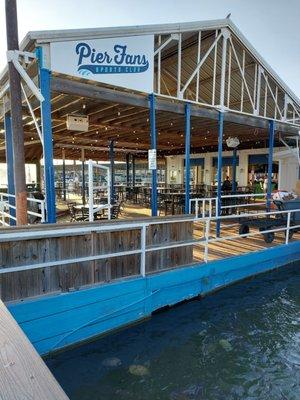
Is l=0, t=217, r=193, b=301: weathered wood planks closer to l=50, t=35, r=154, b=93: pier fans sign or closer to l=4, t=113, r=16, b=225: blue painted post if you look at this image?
l=50, t=35, r=154, b=93: pier fans sign

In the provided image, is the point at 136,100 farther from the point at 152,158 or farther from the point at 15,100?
the point at 15,100

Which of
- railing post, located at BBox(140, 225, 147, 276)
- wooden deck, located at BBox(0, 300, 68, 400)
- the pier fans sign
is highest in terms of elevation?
the pier fans sign

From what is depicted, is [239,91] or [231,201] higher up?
[239,91]

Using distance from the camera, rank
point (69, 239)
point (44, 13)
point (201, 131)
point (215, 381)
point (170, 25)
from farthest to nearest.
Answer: point (201, 131) < point (170, 25) < point (44, 13) < point (69, 239) < point (215, 381)

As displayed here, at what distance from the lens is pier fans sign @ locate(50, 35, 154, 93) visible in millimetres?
5188

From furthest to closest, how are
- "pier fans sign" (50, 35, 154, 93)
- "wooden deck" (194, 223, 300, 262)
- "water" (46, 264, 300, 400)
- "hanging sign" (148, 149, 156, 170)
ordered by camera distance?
1. "hanging sign" (148, 149, 156, 170)
2. "wooden deck" (194, 223, 300, 262)
3. "pier fans sign" (50, 35, 154, 93)
4. "water" (46, 264, 300, 400)

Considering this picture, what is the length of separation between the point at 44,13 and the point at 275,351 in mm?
6784

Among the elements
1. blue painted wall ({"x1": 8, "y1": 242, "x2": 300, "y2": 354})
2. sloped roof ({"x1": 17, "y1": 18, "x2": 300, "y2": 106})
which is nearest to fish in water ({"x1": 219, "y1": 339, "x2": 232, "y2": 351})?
blue painted wall ({"x1": 8, "y1": 242, "x2": 300, "y2": 354})

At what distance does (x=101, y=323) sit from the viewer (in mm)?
4250

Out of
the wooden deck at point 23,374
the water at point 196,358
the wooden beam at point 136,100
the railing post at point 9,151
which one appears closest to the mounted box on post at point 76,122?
the wooden beam at point 136,100

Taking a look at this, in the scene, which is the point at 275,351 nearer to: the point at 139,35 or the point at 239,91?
the point at 139,35

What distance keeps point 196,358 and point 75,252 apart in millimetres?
2094

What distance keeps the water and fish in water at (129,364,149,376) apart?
0.04 ft

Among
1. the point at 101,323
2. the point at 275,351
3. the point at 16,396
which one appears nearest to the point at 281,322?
the point at 275,351
